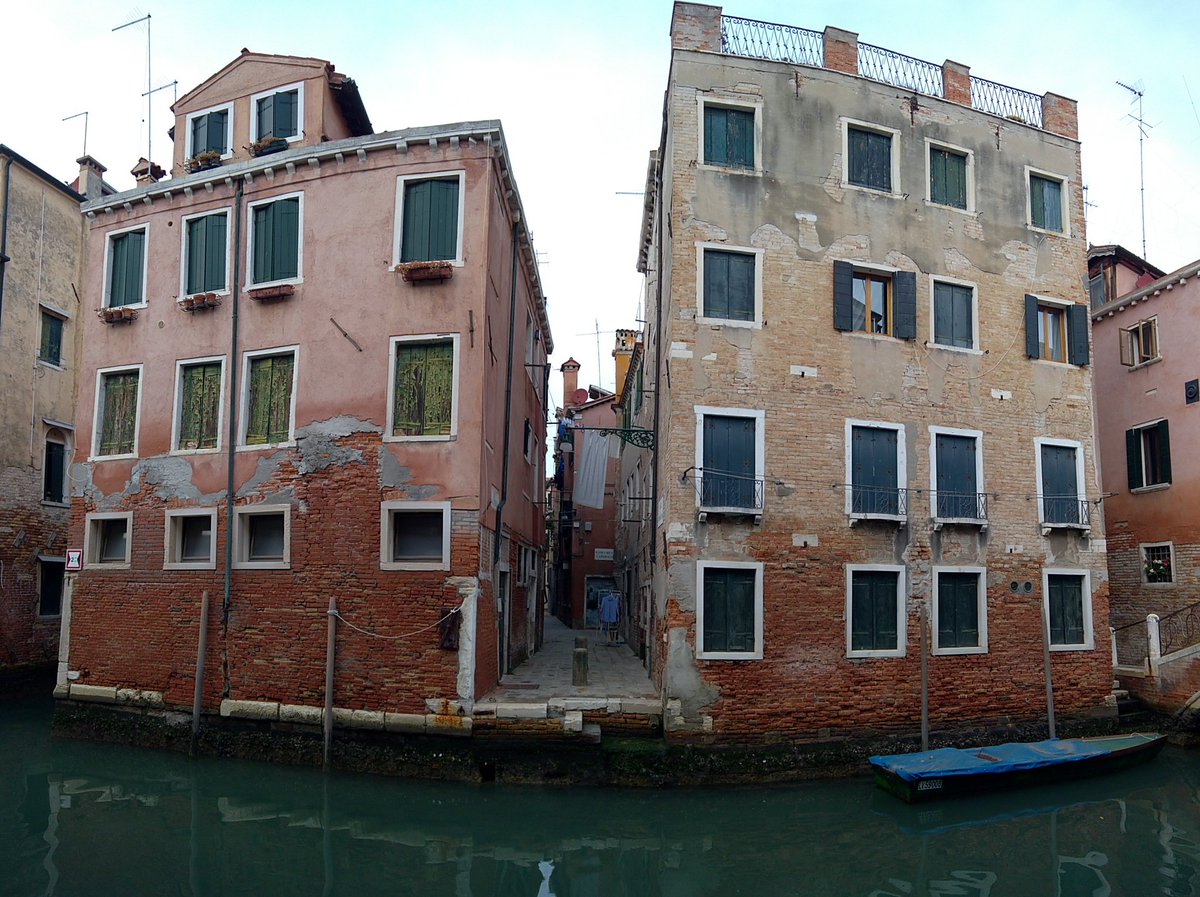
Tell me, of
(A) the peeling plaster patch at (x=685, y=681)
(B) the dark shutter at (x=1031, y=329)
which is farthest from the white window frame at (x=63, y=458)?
(B) the dark shutter at (x=1031, y=329)

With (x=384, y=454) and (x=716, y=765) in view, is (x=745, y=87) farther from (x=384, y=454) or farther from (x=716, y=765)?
(x=716, y=765)

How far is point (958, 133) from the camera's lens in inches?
594

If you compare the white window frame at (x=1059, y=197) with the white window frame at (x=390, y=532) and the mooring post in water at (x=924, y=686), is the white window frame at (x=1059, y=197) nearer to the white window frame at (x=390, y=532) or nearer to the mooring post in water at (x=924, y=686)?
the mooring post in water at (x=924, y=686)

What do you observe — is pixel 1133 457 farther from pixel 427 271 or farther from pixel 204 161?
pixel 204 161

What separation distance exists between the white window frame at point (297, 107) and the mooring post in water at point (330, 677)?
8.31 metres

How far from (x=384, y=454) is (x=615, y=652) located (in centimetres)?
A: 916

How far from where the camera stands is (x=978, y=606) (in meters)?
14.2

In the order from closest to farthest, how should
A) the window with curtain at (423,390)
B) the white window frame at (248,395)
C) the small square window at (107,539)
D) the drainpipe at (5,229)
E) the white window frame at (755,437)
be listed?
the white window frame at (755,437) < the window with curtain at (423,390) < the white window frame at (248,395) < the small square window at (107,539) < the drainpipe at (5,229)

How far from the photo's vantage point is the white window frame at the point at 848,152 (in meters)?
14.2

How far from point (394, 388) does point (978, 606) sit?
10000mm

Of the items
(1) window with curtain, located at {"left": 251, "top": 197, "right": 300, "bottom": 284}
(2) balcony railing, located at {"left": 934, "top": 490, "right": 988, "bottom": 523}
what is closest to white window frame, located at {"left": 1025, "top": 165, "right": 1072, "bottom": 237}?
(2) balcony railing, located at {"left": 934, "top": 490, "right": 988, "bottom": 523}

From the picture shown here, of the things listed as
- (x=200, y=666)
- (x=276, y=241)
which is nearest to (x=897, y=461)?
(x=276, y=241)

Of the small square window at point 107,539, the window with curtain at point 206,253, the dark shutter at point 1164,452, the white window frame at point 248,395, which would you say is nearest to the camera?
the white window frame at point 248,395

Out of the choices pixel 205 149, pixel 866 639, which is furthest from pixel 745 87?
pixel 205 149
